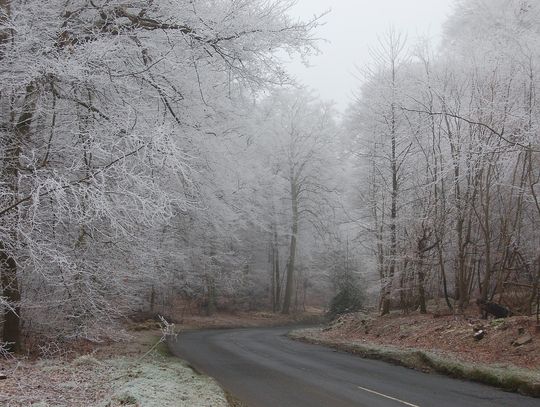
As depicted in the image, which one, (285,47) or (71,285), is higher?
(285,47)

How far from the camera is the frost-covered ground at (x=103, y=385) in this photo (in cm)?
637

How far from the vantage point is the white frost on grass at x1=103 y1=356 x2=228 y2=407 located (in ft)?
21.8

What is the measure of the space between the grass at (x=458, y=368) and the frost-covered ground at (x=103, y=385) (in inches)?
209

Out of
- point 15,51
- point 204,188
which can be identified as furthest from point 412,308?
point 15,51

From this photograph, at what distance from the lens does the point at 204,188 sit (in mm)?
14328

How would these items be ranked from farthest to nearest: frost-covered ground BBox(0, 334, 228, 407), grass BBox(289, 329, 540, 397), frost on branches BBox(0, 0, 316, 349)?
grass BBox(289, 329, 540, 397) < frost on branches BBox(0, 0, 316, 349) < frost-covered ground BBox(0, 334, 228, 407)

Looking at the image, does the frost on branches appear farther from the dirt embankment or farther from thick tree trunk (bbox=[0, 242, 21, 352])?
the dirt embankment

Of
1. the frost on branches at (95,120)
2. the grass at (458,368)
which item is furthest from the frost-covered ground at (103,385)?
the grass at (458,368)

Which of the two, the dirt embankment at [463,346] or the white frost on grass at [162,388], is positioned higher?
the dirt embankment at [463,346]

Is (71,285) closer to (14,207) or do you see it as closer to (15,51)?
(14,207)

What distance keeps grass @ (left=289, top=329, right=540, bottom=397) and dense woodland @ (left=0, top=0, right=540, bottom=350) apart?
3.67 metres

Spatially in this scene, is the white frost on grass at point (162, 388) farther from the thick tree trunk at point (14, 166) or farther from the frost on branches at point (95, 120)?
the thick tree trunk at point (14, 166)

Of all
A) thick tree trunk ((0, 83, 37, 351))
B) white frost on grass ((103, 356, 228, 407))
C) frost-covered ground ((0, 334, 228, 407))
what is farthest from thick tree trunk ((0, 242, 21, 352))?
white frost on grass ((103, 356, 228, 407))

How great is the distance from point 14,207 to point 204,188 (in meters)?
6.72
